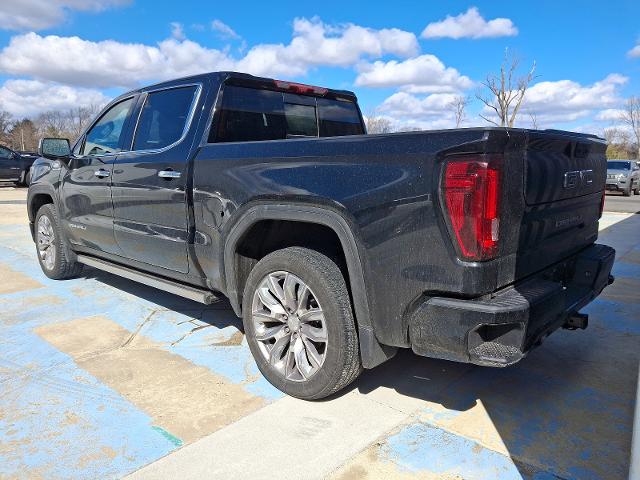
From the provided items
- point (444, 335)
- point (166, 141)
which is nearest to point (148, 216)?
point (166, 141)

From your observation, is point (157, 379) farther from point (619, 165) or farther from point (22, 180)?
point (619, 165)

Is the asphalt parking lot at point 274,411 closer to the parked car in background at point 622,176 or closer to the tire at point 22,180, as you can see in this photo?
the tire at point 22,180

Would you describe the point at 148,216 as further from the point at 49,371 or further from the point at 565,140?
the point at 565,140

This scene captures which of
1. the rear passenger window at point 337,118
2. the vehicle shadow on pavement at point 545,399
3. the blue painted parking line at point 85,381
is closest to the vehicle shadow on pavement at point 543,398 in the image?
the vehicle shadow on pavement at point 545,399

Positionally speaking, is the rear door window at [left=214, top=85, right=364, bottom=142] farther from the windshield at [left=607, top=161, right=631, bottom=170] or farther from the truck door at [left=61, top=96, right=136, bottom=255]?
the windshield at [left=607, top=161, right=631, bottom=170]

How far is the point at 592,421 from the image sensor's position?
2.82m

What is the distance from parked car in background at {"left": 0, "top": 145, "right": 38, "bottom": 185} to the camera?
18984 mm

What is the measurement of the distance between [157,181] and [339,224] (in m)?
1.75

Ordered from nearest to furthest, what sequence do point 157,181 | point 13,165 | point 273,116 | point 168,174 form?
1. point 168,174
2. point 157,181
3. point 273,116
4. point 13,165

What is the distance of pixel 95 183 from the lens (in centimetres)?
459

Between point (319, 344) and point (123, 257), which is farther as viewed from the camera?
point (123, 257)

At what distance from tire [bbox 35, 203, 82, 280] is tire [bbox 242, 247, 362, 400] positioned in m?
3.22

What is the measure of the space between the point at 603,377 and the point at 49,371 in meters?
3.66

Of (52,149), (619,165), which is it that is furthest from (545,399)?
(619,165)
